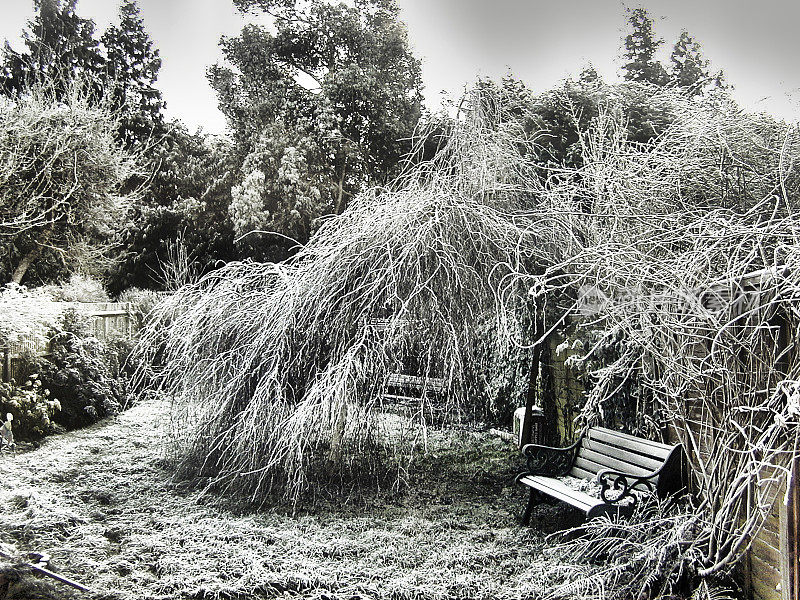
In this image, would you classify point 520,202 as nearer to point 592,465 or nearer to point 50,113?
point 592,465

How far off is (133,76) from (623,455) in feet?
21.7

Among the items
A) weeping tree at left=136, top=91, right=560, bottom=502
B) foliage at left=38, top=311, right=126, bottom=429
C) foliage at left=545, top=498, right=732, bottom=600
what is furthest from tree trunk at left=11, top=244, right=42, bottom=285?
foliage at left=545, top=498, right=732, bottom=600

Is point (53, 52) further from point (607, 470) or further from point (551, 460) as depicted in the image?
point (607, 470)

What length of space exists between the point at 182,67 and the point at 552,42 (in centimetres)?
409

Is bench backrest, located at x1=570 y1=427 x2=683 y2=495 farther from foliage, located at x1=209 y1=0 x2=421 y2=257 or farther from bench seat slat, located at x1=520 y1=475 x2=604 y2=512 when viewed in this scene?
foliage, located at x1=209 y1=0 x2=421 y2=257

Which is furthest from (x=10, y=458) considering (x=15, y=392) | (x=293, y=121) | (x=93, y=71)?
(x=293, y=121)

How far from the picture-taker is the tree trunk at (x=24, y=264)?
5.57m

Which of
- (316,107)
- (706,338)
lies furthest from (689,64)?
(316,107)

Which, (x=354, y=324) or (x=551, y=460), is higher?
(x=354, y=324)

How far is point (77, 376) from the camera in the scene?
5.79 metres

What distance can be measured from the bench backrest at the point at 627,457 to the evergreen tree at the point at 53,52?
18.8 ft

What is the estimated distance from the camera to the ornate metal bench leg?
328 cm

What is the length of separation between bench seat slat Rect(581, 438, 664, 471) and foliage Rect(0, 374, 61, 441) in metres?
4.81

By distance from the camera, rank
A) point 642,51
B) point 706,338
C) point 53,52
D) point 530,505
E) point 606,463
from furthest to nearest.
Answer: point 642,51, point 53,52, point 530,505, point 606,463, point 706,338
